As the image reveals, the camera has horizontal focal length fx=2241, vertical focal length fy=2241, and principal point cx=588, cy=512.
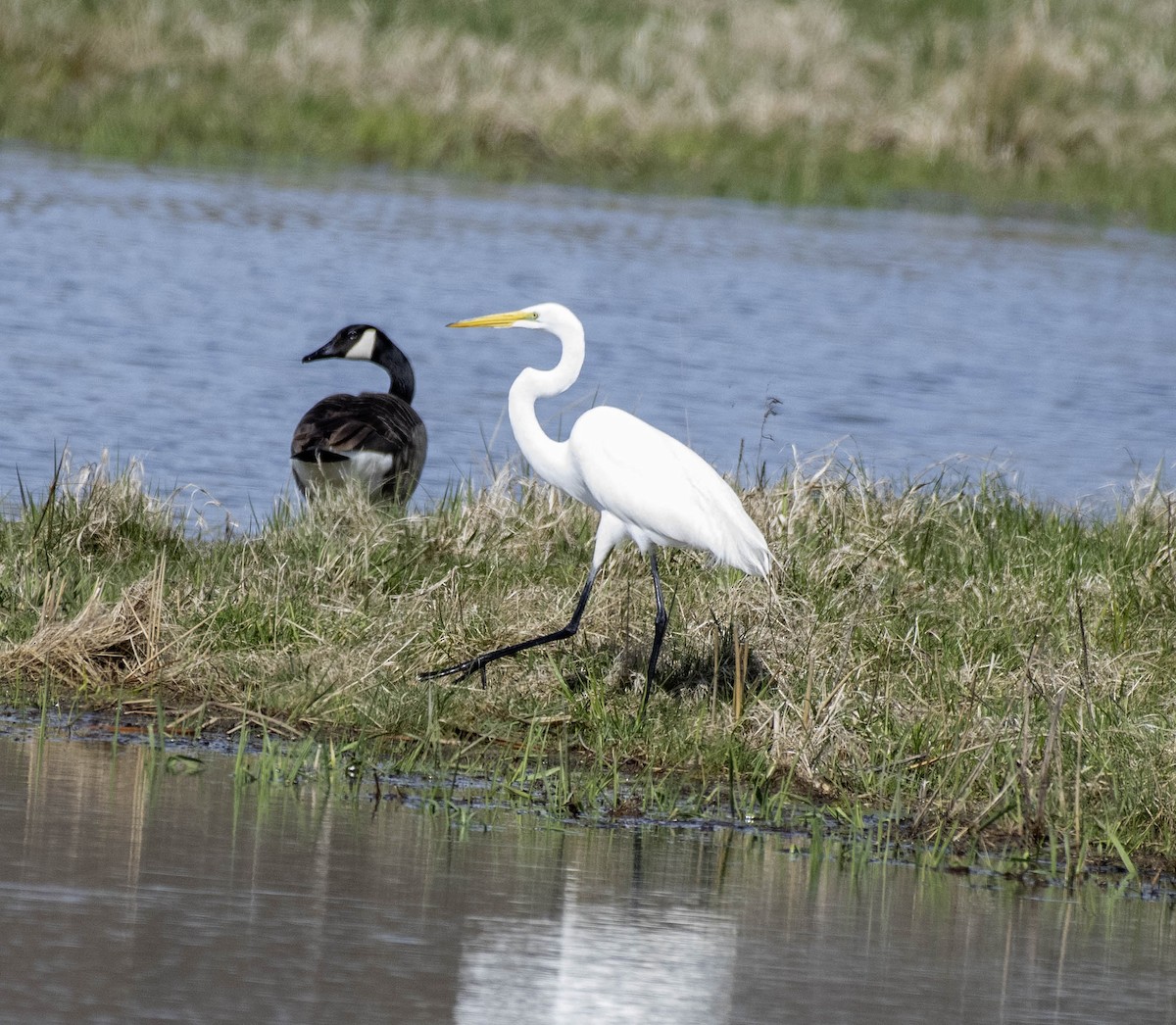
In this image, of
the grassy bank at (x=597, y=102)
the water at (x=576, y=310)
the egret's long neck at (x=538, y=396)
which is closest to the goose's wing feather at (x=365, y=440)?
the water at (x=576, y=310)

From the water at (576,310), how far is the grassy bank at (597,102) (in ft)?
3.54

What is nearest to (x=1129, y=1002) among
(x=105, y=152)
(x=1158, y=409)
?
(x=1158, y=409)

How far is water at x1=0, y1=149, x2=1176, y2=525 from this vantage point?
12242 mm

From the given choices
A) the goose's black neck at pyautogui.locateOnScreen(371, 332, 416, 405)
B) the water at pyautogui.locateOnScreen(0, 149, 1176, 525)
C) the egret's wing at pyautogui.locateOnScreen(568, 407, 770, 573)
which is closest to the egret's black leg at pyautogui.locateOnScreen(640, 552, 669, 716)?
the egret's wing at pyautogui.locateOnScreen(568, 407, 770, 573)

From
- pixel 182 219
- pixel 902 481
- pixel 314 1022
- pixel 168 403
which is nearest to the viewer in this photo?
pixel 314 1022

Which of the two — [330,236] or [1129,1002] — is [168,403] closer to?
[330,236]

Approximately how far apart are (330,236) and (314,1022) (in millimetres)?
15788

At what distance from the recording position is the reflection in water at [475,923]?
4277mm

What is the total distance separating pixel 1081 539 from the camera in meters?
9.10

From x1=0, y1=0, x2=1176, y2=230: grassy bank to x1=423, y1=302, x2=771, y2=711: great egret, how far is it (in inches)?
628

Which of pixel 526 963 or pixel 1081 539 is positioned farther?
pixel 1081 539

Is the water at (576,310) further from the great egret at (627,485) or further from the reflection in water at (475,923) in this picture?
the reflection in water at (475,923)

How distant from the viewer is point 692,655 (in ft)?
24.2

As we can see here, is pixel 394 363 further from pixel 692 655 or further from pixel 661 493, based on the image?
pixel 661 493
